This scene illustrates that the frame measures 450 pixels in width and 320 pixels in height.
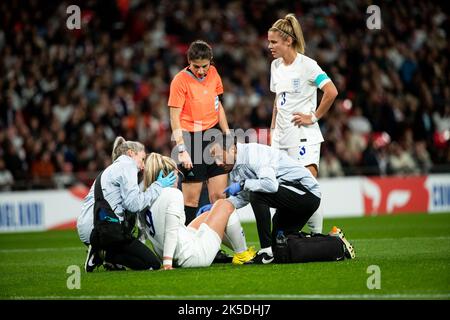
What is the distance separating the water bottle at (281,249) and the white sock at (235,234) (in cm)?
44

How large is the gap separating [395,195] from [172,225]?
1153 centimetres

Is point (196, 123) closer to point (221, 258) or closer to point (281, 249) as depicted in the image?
point (221, 258)

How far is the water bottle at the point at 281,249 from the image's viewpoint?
Answer: 358 inches

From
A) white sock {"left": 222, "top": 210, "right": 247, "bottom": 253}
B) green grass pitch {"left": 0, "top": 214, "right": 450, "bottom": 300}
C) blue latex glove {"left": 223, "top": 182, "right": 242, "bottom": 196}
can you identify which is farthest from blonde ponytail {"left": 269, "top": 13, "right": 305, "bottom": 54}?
green grass pitch {"left": 0, "top": 214, "right": 450, "bottom": 300}

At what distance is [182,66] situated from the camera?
21.1 metres

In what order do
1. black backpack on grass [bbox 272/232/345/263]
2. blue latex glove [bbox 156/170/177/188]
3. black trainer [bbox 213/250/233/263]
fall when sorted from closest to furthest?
blue latex glove [bbox 156/170/177/188] → black backpack on grass [bbox 272/232/345/263] → black trainer [bbox 213/250/233/263]

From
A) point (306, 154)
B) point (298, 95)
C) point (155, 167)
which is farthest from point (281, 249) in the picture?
point (298, 95)

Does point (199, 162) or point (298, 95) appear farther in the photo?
point (199, 162)

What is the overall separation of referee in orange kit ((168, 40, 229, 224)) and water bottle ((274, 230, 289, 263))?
1.49m

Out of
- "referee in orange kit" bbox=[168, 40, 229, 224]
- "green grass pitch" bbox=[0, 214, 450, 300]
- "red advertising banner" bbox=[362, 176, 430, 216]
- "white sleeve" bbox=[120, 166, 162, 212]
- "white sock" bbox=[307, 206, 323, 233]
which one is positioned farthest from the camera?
"red advertising banner" bbox=[362, 176, 430, 216]

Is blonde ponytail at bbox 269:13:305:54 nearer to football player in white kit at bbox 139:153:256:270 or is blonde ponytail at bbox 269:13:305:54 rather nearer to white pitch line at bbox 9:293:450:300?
football player in white kit at bbox 139:153:256:270

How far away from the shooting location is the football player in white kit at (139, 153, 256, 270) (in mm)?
8859

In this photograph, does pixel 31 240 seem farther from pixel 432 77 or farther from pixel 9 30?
pixel 432 77
